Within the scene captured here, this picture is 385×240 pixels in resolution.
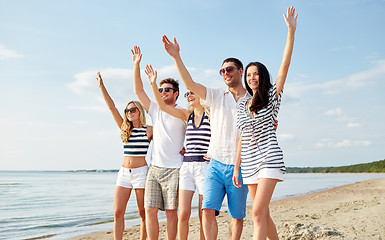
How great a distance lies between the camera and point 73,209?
1434cm

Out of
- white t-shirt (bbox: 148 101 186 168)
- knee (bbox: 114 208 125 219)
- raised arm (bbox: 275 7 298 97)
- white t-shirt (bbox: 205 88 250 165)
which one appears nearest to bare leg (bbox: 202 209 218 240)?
white t-shirt (bbox: 205 88 250 165)

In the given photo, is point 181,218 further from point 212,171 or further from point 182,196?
point 212,171

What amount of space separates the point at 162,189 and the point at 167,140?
0.64 m

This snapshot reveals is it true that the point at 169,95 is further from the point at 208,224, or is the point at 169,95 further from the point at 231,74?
the point at 208,224

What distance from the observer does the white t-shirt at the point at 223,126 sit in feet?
13.1

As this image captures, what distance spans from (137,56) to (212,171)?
204 centimetres

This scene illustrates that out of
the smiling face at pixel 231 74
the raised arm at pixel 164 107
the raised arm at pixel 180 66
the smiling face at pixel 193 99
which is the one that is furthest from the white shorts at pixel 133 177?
the smiling face at pixel 231 74

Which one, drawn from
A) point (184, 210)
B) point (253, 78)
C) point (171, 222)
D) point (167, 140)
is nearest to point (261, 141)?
point (253, 78)

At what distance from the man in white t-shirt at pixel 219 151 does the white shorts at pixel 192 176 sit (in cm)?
23

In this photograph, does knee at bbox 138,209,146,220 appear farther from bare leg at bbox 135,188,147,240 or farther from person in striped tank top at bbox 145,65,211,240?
person in striped tank top at bbox 145,65,211,240

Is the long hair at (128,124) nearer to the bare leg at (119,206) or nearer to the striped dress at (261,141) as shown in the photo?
the bare leg at (119,206)

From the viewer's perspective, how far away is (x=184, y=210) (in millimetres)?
4301

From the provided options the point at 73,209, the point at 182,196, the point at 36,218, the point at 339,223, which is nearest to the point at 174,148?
the point at 182,196

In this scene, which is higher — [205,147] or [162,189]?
[205,147]
